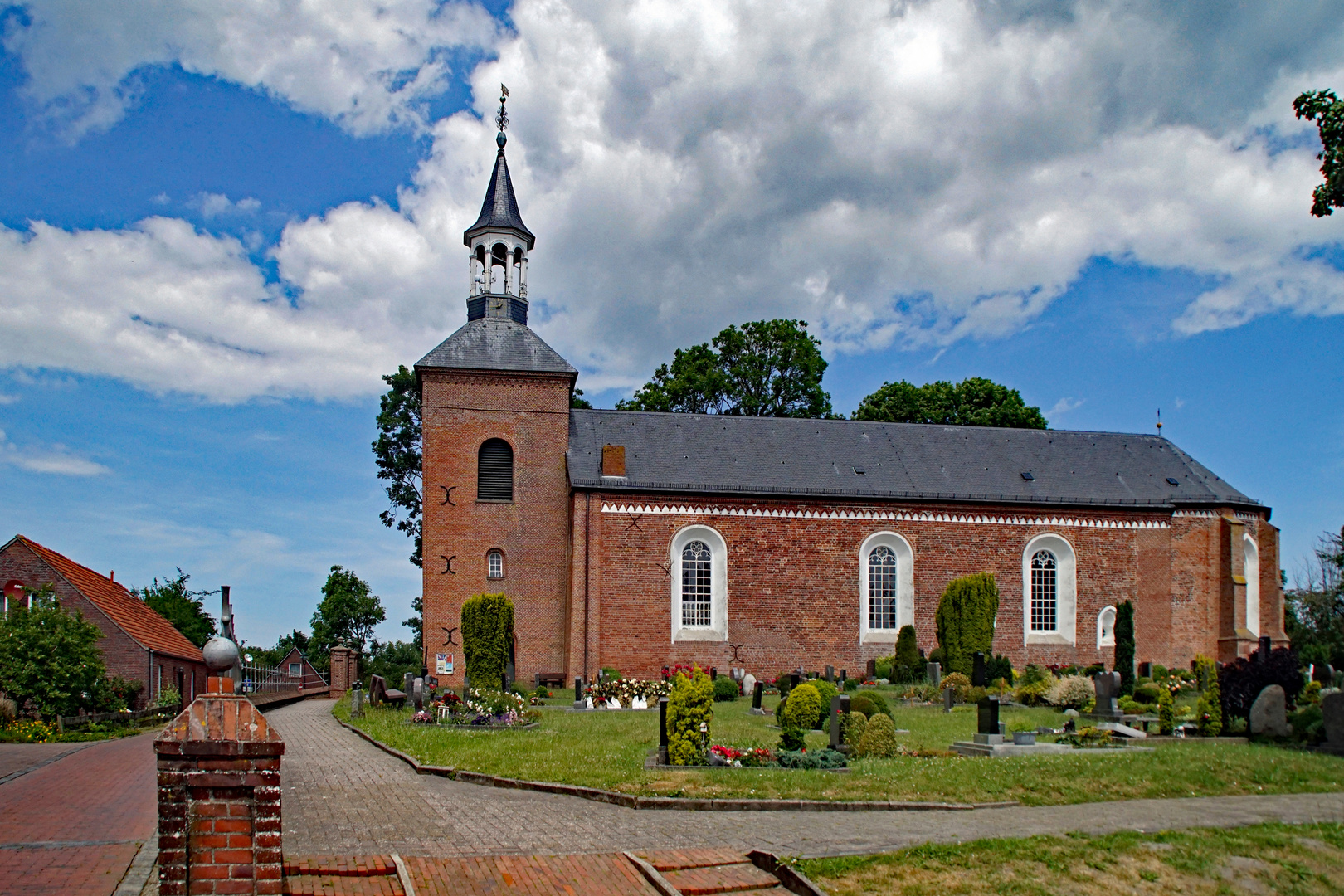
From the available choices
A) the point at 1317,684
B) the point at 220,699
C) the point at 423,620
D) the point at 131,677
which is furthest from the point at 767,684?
the point at 220,699

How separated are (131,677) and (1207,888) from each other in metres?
26.3

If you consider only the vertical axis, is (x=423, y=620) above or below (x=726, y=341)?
below

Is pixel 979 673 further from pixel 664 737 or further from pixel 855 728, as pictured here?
pixel 664 737

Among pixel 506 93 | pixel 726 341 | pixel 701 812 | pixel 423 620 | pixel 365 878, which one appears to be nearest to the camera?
pixel 365 878

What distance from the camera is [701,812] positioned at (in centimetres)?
1088

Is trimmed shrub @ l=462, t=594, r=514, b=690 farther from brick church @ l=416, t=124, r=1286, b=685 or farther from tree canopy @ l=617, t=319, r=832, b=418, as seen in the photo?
tree canopy @ l=617, t=319, r=832, b=418

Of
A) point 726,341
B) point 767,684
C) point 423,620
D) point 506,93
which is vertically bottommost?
point 767,684

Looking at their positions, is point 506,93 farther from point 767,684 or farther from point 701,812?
point 701,812

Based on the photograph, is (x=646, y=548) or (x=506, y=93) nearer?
(x=646, y=548)

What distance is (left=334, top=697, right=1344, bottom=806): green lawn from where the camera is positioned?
11578 millimetres

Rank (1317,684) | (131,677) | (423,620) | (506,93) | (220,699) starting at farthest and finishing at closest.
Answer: (506,93) < (423,620) < (131,677) < (1317,684) < (220,699)

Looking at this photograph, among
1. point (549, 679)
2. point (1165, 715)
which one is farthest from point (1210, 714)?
point (549, 679)

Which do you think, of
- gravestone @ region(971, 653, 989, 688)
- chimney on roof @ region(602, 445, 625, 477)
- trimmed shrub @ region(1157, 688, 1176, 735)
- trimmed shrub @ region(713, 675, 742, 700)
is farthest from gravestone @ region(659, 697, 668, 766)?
chimney on roof @ region(602, 445, 625, 477)

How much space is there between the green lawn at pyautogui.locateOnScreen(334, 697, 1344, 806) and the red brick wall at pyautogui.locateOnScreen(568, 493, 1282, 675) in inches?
543
